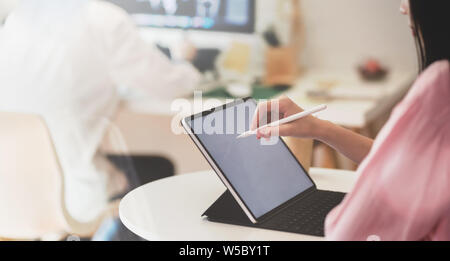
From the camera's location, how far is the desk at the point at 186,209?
774 millimetres

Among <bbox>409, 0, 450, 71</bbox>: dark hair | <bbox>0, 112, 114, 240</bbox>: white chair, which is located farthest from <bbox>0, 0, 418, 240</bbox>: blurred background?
<bbox>409, 0, 450, 71</bbox>: dark hair

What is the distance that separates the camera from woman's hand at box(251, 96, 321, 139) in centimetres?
81

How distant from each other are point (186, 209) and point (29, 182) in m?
0.66

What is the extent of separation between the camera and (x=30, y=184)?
1.42 meters

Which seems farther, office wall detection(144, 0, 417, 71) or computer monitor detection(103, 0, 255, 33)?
office wall detection(144, 0, 417, 71)

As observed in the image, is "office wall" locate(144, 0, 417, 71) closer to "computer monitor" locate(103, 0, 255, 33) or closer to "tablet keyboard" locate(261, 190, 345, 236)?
"computer monitor" locate(103, 0, 255, 33)

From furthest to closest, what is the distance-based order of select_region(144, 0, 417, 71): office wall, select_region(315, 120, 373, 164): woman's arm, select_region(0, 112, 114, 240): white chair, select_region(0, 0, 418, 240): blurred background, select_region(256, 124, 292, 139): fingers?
select_region(144, 0, 417, 71): office wall, select_region(0, 0, 418, 240): blurred background, select_region(0, 112, 114, 240): white chair, select_region(315, 120, 373, 164): woman's arm, select_region(256, 124, 292, 139): fingers

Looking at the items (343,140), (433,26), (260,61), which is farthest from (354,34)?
(433,26)

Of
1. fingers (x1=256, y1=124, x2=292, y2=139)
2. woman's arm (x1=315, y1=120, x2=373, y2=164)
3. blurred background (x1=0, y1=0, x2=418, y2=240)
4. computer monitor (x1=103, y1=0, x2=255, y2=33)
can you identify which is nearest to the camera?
fingers (x1=256, y1=124, x2=292, y2=139)

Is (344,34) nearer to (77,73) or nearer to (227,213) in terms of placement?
(77,73)

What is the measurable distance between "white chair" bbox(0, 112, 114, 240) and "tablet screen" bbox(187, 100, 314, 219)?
Answer: 608 millimetres

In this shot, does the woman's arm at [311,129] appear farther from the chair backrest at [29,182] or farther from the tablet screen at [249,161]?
the chair backrest at [29,182]

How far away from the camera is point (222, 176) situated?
79 cm
